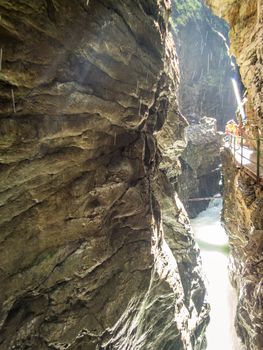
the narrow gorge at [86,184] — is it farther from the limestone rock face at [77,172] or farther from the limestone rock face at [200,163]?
the limestone rock face at [200,163]

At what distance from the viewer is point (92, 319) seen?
21.3ft

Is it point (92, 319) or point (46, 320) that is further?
point (92, 319)

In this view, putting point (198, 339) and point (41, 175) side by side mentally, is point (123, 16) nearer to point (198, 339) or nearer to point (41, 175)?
point (41, 175)

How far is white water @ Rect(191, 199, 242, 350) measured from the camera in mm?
15523

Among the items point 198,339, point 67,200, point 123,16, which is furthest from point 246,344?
point 123,16

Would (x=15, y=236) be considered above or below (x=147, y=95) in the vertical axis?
below

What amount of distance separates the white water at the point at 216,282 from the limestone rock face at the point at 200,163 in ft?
6.76

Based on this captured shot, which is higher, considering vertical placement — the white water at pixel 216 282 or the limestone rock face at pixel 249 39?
the limestone rock face at pixel 249 39

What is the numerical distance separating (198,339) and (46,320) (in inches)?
385

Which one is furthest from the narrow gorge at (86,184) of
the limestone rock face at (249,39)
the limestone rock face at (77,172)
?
the limestone rock face at (249,39)

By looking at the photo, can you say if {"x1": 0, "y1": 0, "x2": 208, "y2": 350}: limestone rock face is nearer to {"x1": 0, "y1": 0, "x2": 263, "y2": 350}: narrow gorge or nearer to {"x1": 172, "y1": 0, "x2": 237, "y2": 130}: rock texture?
{"x1": 0, "y1": 0, "x2": 263, "y2": 350}: narrow gorge

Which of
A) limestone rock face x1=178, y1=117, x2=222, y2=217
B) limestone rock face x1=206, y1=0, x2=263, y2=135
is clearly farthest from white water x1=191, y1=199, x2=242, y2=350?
limestone rock face x1=206, y1=0, x2=263, y2=135

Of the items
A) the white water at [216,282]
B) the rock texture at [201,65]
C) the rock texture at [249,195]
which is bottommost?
the white water at [216,282]

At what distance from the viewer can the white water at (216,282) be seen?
611 inches
